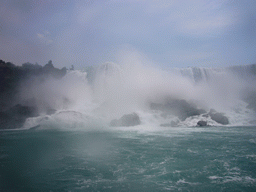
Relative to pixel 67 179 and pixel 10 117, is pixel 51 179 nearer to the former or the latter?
pixel 67 179

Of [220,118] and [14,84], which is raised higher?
[14,84]

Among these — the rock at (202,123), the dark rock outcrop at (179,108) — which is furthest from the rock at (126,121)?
the rock at (202,123)

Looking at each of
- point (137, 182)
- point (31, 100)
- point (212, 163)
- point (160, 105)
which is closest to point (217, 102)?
point (160, 105)

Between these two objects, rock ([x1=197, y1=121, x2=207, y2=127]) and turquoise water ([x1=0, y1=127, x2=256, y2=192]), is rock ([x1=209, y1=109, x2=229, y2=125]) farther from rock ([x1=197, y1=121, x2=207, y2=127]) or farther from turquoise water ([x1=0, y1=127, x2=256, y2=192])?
turquoise water ([x1=0, y1=127, x2=256, y2=192])

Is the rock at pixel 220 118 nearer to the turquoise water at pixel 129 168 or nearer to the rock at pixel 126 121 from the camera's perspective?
the rock at pixel 126 121

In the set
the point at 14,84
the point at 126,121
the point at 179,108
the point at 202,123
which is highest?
the point at 14,84

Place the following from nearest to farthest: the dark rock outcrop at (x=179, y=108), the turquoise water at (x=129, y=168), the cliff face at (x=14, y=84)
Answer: the turquoise water at (x=129, y=168)
the cliff face at (x=14, y=84)
the dark rock outcrop at (x=179, y=108)

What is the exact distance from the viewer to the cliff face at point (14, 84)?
1134 inches

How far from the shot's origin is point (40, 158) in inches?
456

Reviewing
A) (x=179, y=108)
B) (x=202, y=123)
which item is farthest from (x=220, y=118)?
(x=179, y=108)

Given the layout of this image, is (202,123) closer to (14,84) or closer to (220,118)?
(220,118)

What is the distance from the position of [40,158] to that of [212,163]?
41.5 ft

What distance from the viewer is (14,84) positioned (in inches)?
1431

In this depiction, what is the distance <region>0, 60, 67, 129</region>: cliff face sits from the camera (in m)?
28.8
